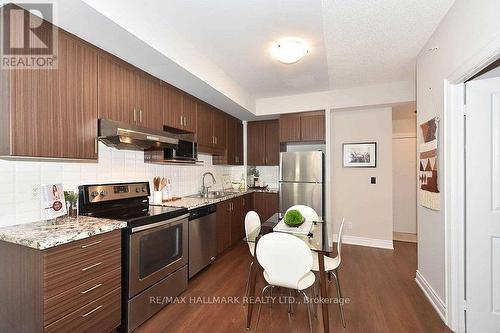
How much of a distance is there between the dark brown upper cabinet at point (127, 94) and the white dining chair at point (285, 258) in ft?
5.83

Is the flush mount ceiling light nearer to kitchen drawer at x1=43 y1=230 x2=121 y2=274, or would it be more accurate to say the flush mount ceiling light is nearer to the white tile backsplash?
the white tile backsplash

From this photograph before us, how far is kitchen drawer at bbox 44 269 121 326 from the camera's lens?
1.41 m

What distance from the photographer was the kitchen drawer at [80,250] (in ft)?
4.59


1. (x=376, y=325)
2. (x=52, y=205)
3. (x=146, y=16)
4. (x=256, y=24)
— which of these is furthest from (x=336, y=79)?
(x=52, y=205)

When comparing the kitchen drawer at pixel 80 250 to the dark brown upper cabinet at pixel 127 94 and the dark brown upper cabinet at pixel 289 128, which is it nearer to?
the dark brown upper cabinet at pixel 127 94

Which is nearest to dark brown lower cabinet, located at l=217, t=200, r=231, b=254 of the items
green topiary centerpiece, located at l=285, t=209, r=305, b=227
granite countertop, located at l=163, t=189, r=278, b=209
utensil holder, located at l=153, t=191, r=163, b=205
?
granite countertop, located at l=163, t=189, r=278, b=209

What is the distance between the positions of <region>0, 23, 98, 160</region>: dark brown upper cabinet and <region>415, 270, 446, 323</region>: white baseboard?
3371 millimetres

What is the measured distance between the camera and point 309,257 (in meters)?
1.67

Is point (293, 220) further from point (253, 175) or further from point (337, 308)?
point (253, 175)

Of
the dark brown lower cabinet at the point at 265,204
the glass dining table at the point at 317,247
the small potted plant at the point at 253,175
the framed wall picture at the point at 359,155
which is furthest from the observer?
the small potted plant at the point at 253,175

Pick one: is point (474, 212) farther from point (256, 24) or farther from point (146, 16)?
point (146, 16)

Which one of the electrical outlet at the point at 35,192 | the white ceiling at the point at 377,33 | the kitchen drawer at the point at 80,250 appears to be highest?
the white ceiling at the point at 377,33

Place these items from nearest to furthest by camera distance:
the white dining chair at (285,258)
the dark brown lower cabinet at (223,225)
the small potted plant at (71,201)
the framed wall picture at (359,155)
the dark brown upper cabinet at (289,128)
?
the white dining chair at (285,258)
the small potted plant at (71,201)
the dark brown lower cabinet at (223,225)
the framed wall picture at (359,155)
the dark brown upper cabinet at (289,128)

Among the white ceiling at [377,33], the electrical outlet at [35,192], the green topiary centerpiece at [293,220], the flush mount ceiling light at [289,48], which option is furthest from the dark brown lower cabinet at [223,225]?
the white ceiling at [377,33]
